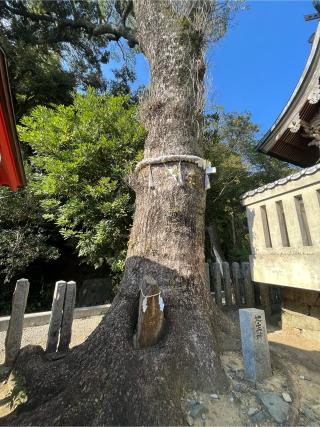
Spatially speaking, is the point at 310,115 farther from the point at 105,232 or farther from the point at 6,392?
the point at 6,392

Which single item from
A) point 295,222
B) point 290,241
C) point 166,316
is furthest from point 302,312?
point 166,316

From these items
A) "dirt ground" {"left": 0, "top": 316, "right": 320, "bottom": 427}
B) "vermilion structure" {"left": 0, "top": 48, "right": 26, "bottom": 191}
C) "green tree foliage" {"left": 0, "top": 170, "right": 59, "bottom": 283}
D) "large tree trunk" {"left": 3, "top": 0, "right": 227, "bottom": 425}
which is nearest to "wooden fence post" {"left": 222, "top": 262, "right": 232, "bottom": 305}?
"dirt ground" {"left": 0, "top": 316, "right": 320, "bottom": 427}

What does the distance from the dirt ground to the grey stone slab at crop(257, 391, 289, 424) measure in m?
0.01

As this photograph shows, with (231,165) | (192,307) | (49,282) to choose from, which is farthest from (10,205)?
(231,165)

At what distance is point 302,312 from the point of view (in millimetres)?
3902

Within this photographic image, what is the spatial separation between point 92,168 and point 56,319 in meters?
3.08

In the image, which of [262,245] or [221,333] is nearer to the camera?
[221,333]

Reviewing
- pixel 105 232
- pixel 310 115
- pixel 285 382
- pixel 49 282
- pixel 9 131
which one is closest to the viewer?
pixel 285 382

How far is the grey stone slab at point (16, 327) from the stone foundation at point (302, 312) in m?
4.06

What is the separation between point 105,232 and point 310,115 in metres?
4.45

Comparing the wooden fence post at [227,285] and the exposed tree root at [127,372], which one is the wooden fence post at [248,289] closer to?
the wooden fence post at [227,285]

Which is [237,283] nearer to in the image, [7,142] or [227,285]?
[227,285]

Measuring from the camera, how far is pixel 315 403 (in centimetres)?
197

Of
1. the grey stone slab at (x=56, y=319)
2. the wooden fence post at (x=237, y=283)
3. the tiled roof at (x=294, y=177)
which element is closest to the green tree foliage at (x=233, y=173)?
the wooden fence post at (x=237, y=283)
